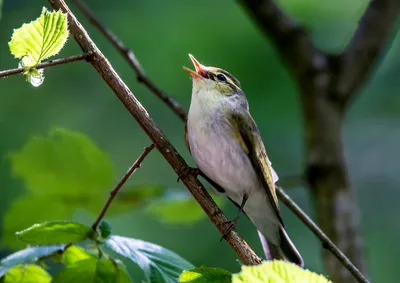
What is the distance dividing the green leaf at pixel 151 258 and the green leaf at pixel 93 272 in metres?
0.03

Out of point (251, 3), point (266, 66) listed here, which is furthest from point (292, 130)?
point (251, 3)

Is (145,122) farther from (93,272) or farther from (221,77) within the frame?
(221,77)

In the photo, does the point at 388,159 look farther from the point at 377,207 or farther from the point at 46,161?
the point at 46,161

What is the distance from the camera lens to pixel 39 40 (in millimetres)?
1270

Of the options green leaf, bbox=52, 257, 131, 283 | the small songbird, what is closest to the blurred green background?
the small songbird

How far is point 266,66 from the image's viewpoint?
5.24 metres

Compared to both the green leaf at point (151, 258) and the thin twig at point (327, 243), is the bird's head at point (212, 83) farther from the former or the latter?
the green leaf at point (151, 258)

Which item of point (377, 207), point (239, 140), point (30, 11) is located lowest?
point (377, 207)

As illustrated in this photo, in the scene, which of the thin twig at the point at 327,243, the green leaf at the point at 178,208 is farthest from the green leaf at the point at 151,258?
the green leaf at the point at 178,208

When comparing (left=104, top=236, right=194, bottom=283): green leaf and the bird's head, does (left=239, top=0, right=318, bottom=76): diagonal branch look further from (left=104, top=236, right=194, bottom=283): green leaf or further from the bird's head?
(left=104, top=236, right=194, bottom=283): green leaf

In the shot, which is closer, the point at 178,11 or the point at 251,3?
the point at 251,3

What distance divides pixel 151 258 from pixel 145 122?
1.00ft

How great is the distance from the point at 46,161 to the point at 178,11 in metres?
3.40

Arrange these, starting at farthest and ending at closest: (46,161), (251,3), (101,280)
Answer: (251,3) → (46,161) → (101,280)
